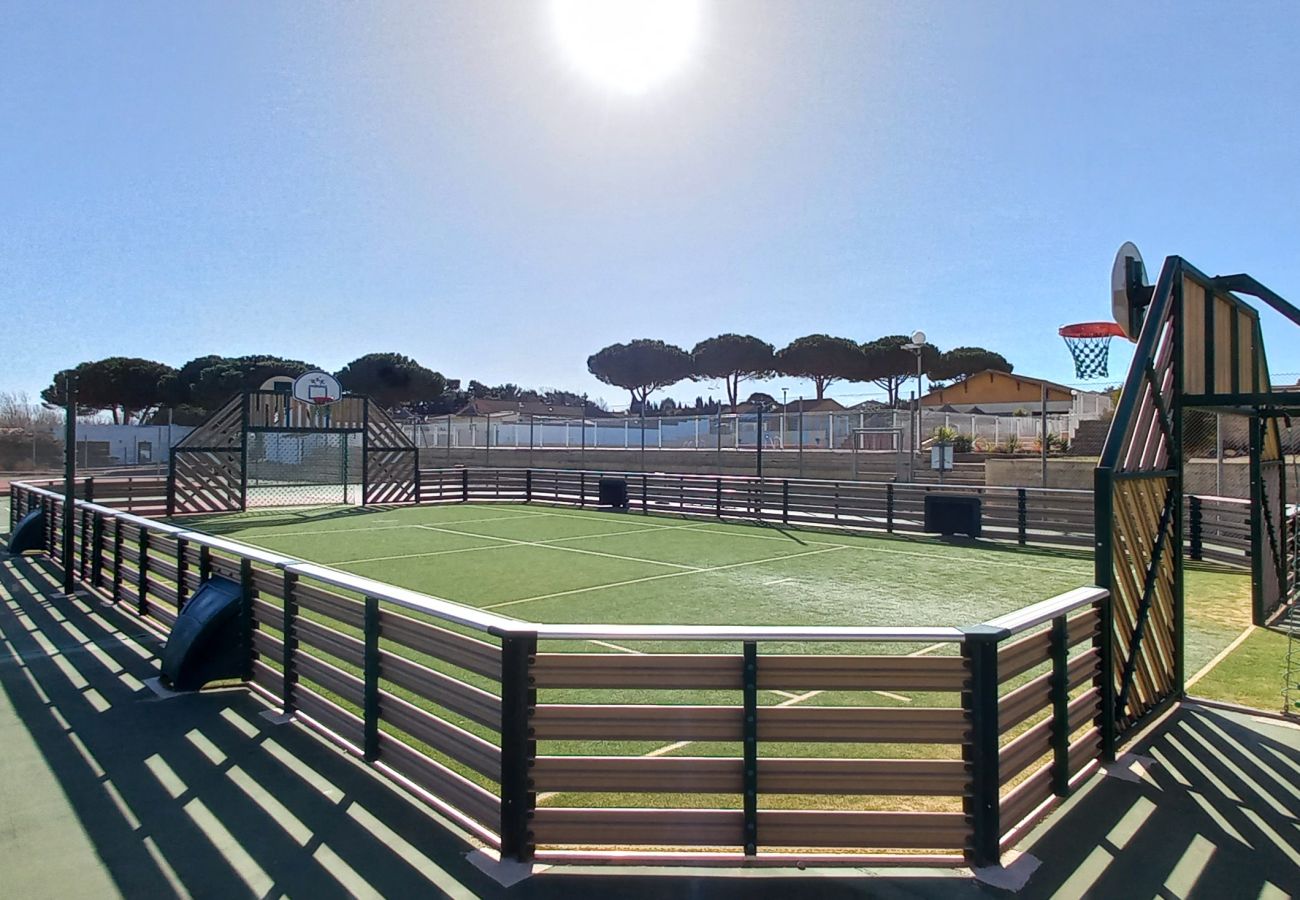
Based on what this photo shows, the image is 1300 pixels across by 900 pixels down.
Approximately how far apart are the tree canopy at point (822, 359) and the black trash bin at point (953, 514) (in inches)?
1803

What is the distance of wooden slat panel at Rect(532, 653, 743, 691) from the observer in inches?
122

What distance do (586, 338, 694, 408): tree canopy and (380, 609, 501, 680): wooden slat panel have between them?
6456 centimetres

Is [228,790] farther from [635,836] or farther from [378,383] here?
[378,383]

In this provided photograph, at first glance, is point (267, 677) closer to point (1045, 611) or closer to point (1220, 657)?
point (1045, 611)

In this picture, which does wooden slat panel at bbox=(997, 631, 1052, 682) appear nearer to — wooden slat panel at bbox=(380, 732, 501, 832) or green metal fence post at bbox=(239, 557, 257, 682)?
wooden slat panel at bbox=(380, 732, 501, 832)

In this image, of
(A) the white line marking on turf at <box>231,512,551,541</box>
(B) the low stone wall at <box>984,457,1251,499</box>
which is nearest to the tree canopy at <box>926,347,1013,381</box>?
(B) the low stone wall at <box>984,457,1251,499</box>

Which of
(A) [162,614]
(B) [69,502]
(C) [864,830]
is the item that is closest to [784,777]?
(C) [864,830]

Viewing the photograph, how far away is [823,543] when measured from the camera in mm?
15094

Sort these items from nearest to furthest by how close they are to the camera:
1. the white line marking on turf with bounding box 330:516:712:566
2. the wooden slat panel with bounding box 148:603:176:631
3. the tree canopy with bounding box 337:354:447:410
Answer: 1. the wooden slat panel with bounding box 148:603:176:631
2. the white line marking on turf with bounding box 330:516:712:566
3. the tree canopy with bounding box 337:354:447:410

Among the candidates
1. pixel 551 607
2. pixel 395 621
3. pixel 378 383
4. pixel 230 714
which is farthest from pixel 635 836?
pixel 378 383

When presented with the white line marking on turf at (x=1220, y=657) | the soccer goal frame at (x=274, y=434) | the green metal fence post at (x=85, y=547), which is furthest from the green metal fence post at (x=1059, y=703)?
the soccer goal frame at (x=274, y=434)

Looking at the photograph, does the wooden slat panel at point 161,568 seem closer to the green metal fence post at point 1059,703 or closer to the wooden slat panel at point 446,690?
the wooden slat panel at point 446,690

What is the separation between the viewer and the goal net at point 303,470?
25.0m

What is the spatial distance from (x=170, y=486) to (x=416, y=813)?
65.6 feet
